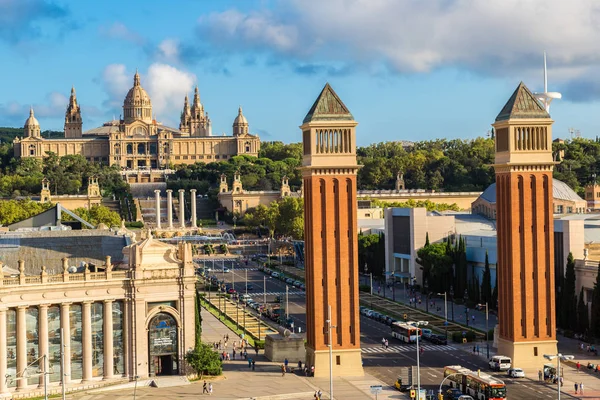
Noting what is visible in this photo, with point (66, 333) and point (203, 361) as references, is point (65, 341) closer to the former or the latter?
point (66, 333)

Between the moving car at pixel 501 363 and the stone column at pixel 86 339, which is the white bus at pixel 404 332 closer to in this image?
the moving car at pixel 501 363

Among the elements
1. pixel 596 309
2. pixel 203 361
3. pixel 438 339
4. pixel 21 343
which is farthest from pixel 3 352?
pixel 596 309

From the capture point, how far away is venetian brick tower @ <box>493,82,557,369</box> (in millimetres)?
81125

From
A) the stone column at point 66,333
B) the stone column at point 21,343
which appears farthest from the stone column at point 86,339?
the stone column at point 21,343

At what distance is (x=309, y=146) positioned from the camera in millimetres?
79688

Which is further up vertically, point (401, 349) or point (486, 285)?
point (486, 285)

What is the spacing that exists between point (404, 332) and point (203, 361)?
81.8 ft

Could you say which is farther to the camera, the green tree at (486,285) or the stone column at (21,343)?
the green tree at (486,285)

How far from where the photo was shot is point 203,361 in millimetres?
75625

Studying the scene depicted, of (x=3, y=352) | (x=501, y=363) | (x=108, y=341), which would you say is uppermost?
(x=108, y=341)

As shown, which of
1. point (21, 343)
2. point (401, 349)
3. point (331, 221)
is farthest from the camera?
point (401, 349)

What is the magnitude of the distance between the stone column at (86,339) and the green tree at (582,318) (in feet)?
141

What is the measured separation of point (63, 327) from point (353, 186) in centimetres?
2284

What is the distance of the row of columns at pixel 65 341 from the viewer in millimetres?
70688
